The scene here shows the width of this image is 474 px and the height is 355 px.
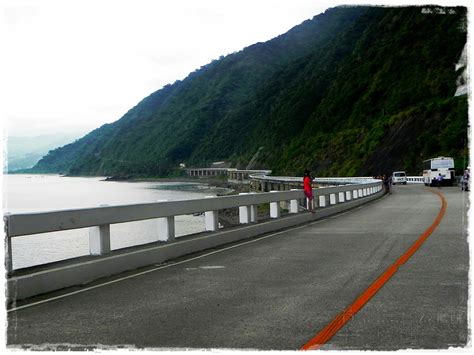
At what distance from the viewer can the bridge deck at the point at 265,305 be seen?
226 inches

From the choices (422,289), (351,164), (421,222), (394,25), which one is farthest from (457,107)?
(422,289)

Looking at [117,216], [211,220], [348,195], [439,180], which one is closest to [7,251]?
[117,216]

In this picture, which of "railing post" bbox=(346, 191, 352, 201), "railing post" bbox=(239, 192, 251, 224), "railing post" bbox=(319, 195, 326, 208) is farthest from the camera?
"railing post" bbox=(346, 191, 352, 201)

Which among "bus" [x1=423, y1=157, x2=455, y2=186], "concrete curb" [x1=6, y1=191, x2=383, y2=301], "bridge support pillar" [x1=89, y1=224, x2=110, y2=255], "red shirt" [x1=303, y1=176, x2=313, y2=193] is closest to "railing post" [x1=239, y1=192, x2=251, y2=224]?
"concrete curb" [x1=6, y1=191, x2=383, y2=301]

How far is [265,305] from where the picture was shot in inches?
283

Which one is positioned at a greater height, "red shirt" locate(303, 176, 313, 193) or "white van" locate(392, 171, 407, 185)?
"red shirt" locate(303, 176, 313, 193)

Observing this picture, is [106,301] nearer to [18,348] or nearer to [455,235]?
[18,348]

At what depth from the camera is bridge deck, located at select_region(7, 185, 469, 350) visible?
574 centimetres

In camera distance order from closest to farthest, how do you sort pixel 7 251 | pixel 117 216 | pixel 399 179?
pixel 7 251
pixel 117 216
pixel 399 179

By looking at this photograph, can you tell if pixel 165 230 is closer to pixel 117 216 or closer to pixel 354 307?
pixel 117 216

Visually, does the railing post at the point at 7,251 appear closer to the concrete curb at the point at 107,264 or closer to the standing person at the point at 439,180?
the concrete curb at the point at 107,264

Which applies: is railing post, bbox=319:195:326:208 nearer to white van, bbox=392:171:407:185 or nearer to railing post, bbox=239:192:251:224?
railing post, bbox=239:192:251:224

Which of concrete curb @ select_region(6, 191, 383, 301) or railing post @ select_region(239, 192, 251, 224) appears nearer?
concrete curb @ select_region(6, 191, 383, 301)

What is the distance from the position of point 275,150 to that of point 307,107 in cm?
1264
